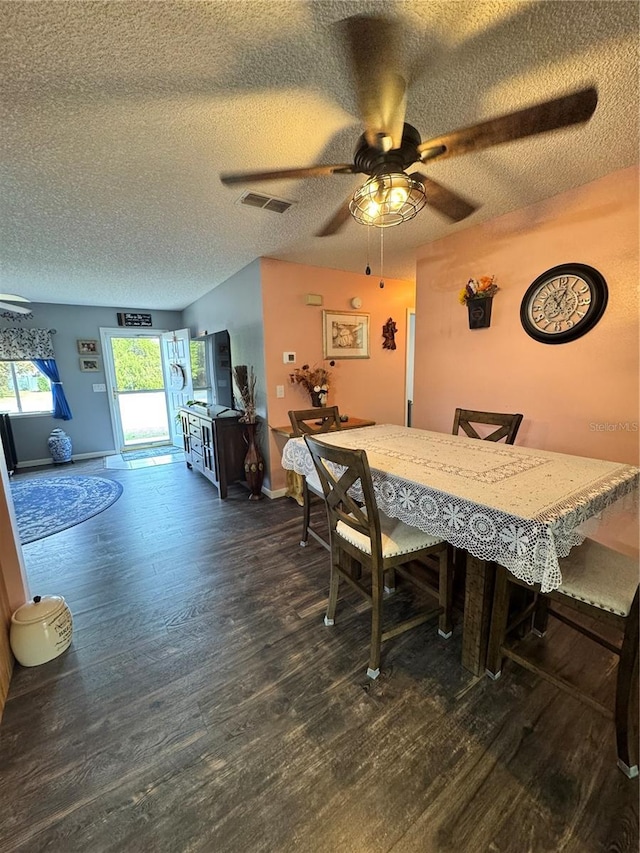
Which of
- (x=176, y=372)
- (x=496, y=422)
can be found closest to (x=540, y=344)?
(x=496, y=422)

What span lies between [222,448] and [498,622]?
281 cm

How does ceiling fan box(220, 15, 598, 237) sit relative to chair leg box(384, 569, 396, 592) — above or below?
above

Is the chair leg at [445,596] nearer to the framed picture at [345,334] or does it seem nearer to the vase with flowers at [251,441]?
the vase with flowers at [251,441]

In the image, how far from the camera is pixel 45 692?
57.1 inches

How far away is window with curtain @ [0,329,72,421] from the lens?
4.73m

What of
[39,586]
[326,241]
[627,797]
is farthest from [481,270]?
[39,586]

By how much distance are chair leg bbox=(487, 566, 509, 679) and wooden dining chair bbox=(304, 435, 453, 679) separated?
0.25 metres

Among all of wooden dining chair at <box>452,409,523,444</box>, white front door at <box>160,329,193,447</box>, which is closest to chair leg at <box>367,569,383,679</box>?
wooden dining chair at <box>452,409,523,444</box>

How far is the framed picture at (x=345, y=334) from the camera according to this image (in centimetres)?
371

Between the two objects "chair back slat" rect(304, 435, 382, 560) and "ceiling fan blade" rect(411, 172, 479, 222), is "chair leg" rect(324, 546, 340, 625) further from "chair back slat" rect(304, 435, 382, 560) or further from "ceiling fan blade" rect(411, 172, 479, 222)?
"ceiling fan blade" rect(411, 172, 479, 222)

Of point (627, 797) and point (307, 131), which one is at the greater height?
point (307, 131)

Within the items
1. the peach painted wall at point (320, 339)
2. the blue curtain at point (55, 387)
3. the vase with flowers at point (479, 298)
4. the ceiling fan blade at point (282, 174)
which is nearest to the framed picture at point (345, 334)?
the peach painted wall at point (320, 339)

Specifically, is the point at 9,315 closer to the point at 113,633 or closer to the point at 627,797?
the point at 113,633

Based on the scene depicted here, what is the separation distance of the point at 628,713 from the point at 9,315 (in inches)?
276
